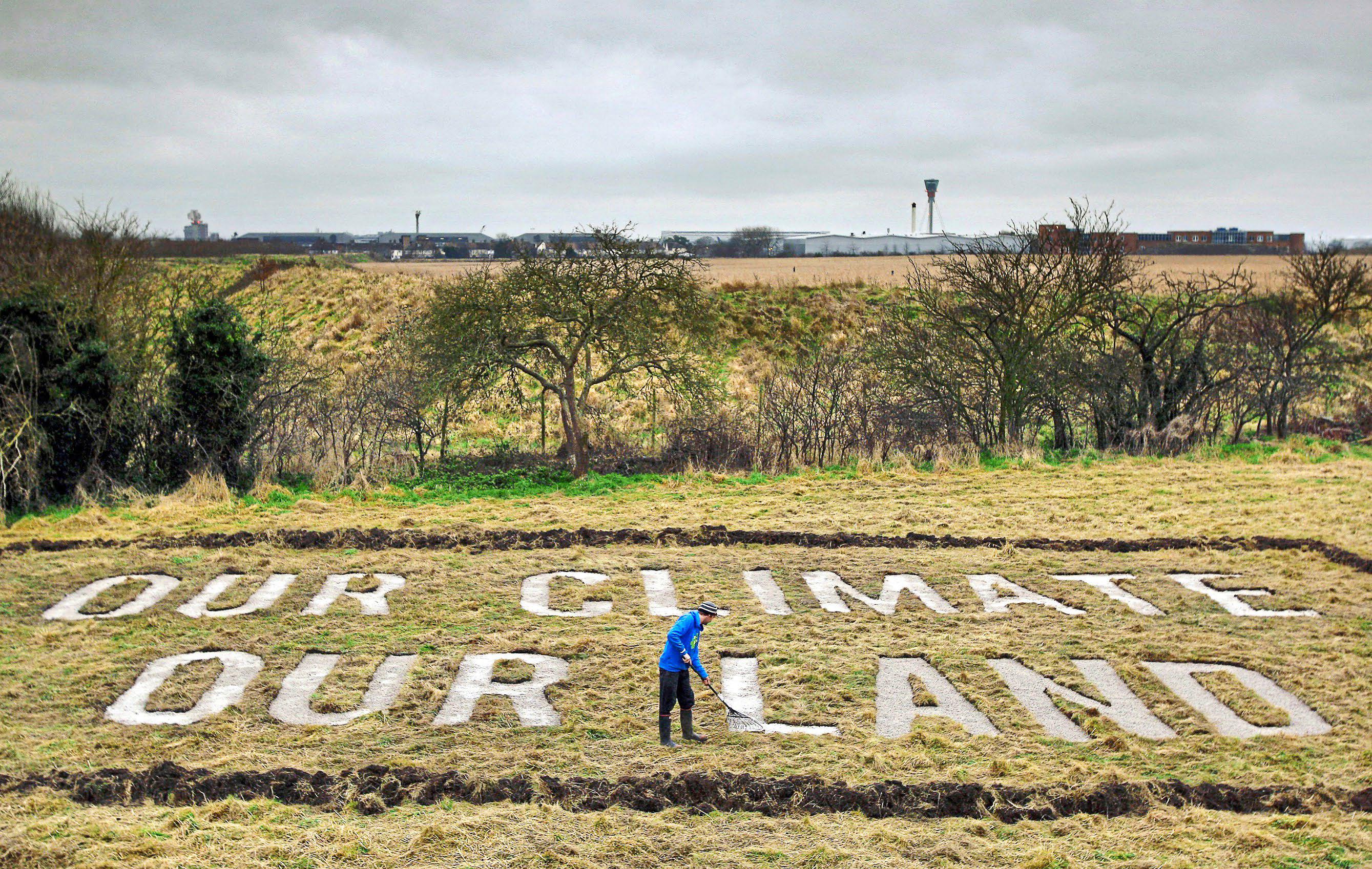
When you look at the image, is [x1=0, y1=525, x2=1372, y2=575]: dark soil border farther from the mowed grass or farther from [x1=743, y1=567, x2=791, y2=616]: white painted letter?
[x1=743, y1=567, x2=791, y2=616]: white painted letter

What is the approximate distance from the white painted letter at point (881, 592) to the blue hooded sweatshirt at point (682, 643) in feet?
15.5

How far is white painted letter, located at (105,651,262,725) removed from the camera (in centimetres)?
1038

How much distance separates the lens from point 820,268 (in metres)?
59.0

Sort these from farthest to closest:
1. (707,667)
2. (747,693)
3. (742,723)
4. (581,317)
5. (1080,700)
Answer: (581,317)
(707,667)
(747,693)
(1080,700)
(742,723)

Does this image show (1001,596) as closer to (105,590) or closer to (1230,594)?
(1230,594)

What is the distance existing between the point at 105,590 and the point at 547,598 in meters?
5.75

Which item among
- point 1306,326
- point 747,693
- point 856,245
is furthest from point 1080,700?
point 856,245

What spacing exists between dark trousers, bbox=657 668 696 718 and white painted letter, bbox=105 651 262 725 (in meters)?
4.35

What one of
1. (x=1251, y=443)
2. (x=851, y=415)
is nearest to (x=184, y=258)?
(x=851, y=415)

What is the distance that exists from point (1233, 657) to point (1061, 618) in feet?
6.54

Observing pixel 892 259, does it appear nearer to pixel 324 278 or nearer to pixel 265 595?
pixel 324 278

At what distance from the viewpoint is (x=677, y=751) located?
9.55 meters

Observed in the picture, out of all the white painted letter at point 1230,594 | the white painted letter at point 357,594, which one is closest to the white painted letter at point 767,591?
the white painted letter at point 357,594

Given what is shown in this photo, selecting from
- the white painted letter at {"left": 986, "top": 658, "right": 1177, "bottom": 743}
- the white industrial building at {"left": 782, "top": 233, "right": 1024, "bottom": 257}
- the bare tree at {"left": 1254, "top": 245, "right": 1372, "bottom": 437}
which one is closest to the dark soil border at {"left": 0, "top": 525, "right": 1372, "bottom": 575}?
the white painted letter at {"left": 986, "top": 658, "right": 1177, "bottom": 743}
